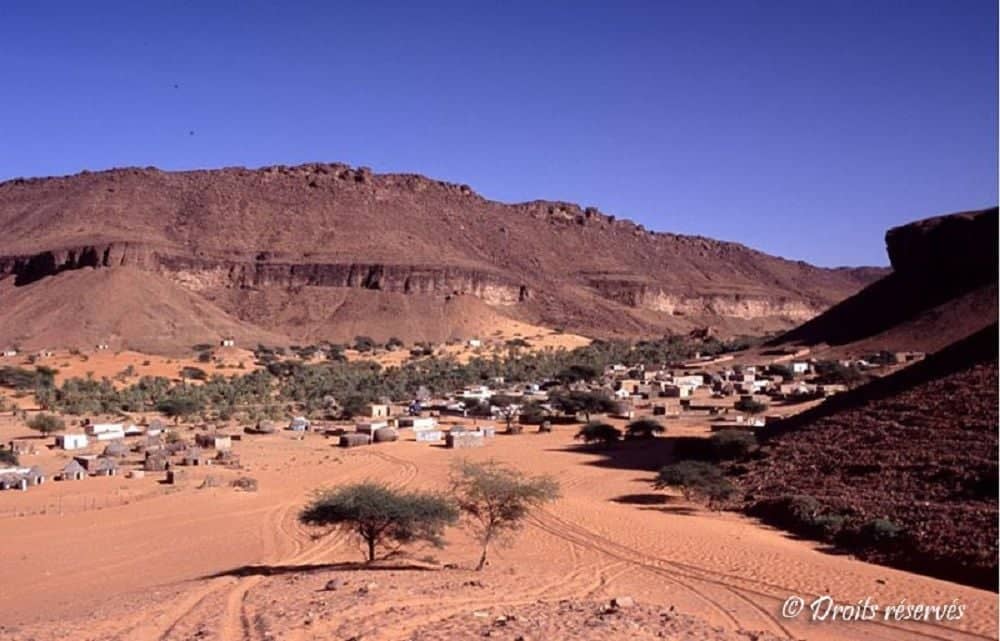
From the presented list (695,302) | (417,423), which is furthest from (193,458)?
(695,302)

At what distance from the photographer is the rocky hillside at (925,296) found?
7131 cm

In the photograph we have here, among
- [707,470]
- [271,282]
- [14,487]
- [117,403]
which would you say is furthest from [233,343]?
[707,470]

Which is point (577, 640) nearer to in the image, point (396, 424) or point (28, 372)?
point (396, 424)

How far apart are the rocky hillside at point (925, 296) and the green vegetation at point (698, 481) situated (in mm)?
45676

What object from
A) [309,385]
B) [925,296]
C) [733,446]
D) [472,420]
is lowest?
[733,446]

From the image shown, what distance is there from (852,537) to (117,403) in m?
44.3

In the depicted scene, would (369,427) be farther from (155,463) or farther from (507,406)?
(507,406)

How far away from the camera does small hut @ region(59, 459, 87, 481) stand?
30.8m

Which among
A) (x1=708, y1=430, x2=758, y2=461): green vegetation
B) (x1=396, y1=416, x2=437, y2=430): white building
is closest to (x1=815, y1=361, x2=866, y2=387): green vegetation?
(x1=396, y1=416, x2=437, y2=430): white building

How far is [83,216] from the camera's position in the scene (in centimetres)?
12788

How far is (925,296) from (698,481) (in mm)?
61476

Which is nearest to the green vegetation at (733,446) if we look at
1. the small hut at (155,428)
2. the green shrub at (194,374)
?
the small hut at (155,428)

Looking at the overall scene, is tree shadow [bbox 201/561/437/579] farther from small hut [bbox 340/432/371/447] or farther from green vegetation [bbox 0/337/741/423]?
green vegetation [bbox 0/337/741/423]

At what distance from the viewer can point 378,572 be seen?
17562mm
